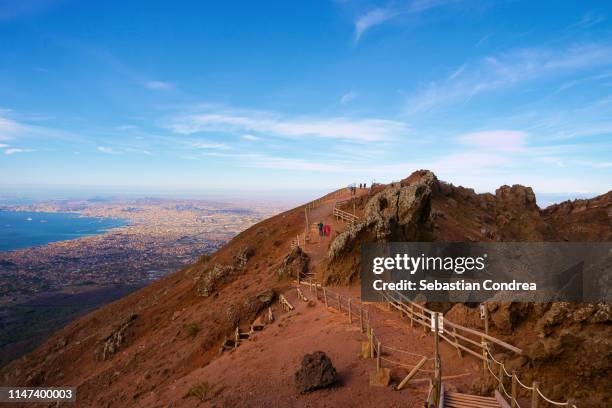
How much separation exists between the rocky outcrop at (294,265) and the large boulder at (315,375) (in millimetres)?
15183

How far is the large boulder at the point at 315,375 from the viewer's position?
1257 cm

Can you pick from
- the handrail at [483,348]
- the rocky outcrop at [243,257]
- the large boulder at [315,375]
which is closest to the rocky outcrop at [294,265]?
the handrail at [483,348]

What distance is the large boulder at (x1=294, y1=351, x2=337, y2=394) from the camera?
1257 cm

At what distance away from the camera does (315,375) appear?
12680mm

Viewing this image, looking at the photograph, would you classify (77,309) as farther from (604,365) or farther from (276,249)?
(604,365)

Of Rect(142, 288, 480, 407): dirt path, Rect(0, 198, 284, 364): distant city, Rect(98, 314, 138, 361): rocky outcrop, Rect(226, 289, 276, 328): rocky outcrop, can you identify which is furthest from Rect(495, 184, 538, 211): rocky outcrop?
Rect(0, 198, 284, 364): distant city

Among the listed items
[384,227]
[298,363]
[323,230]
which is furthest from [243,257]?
[298,363]

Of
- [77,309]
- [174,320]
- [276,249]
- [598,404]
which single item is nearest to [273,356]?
[598,404]

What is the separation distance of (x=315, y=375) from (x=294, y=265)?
1654 centimetres

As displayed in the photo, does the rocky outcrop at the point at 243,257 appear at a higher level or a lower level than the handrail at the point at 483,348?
lower

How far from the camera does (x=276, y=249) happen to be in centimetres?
3819

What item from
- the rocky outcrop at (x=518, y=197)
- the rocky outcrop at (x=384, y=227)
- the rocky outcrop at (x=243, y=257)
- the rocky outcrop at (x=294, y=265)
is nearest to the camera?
the rocky outcrop at (x=384, y=227)

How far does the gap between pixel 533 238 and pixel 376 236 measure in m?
30.2

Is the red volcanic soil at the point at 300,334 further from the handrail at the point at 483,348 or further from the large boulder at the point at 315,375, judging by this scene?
the handrail at the point at 483,348
